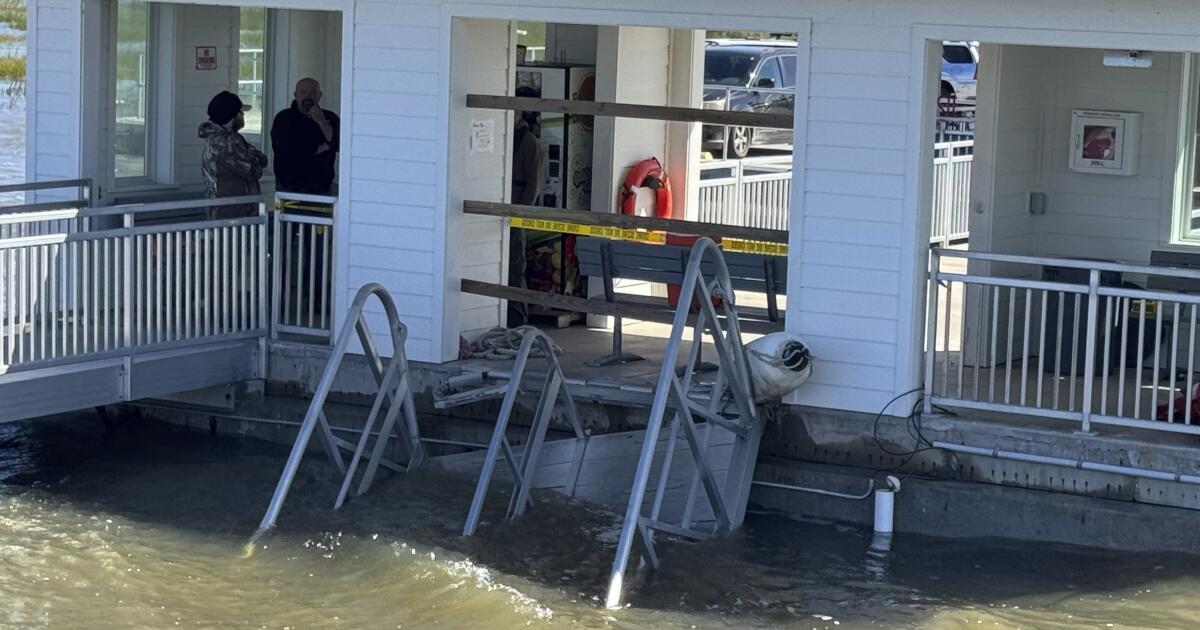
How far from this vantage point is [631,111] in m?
11.0

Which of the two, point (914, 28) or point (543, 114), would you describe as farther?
point (543, 114)

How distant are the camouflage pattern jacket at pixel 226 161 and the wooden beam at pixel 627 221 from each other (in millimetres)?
2320

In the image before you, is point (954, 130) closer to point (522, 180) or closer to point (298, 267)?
point (522, 180)

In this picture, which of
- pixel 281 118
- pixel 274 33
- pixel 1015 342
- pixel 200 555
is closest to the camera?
pixel 200 555

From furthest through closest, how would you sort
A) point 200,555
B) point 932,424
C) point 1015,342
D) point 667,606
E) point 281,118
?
1. point 281,118
2. point 1015,342
3. point 932,424
4. point 200,555
5. point 667,606

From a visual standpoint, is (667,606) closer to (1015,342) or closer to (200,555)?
(200,555)

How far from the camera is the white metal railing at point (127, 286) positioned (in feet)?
32.9

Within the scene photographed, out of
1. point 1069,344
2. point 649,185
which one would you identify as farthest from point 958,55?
point 1069,344

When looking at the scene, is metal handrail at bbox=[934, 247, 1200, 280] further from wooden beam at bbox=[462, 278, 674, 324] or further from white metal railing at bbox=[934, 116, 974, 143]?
white metal railing at bbox=[934, 116, 974, 143]

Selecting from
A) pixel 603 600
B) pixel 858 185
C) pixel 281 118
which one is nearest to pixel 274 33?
pixel 281 118

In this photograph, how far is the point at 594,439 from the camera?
33.6 ft

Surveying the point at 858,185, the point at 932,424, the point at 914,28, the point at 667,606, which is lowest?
the point at 667,606

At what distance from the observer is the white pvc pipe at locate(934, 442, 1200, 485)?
917 cm

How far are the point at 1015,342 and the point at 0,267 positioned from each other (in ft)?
21.0
